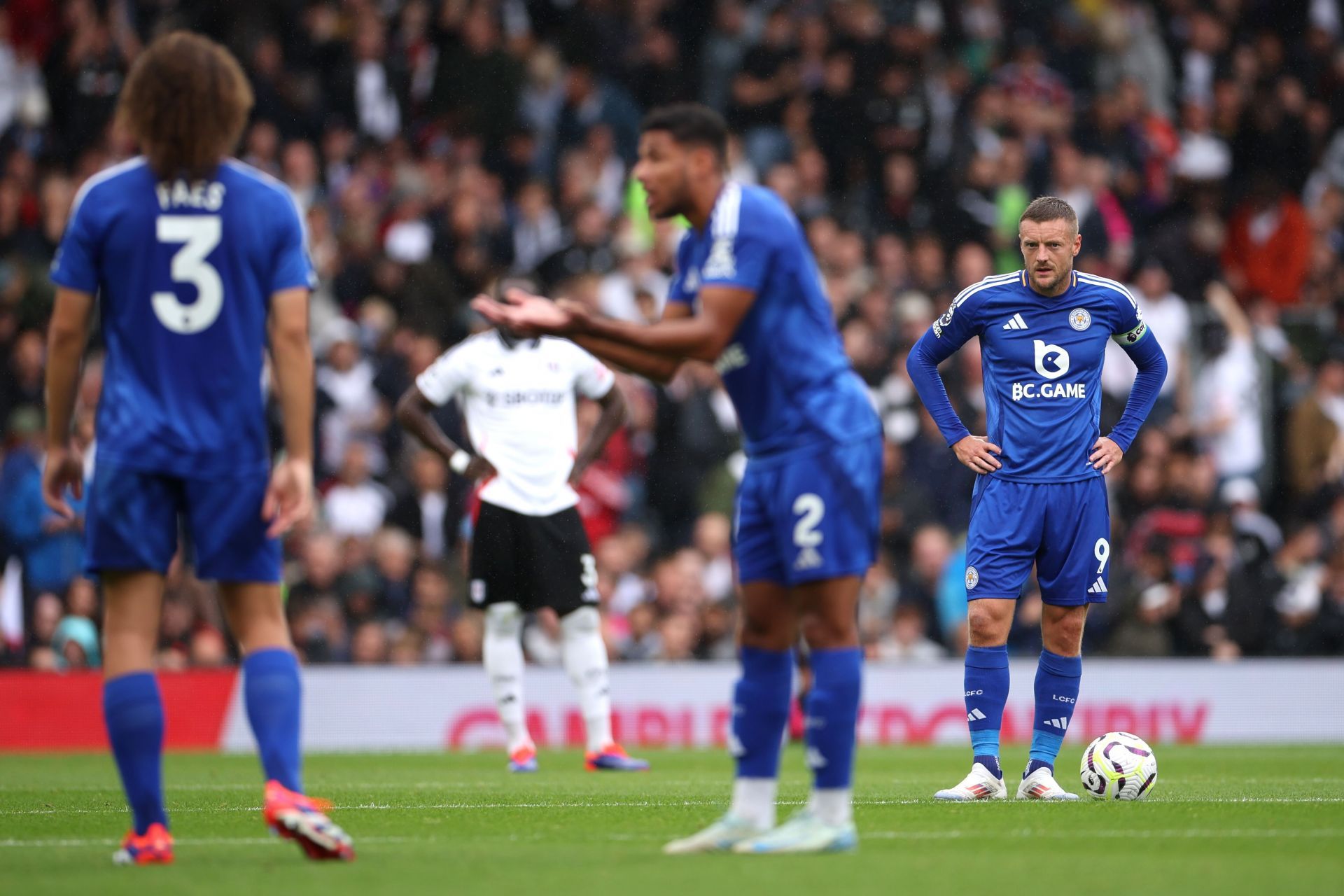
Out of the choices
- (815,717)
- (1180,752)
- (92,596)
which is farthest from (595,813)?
(92,596)

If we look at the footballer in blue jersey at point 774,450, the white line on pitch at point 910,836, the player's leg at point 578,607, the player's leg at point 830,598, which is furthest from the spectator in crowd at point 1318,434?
the player's leg at point 830,598

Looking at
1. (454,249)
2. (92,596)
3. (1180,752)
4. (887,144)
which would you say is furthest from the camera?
(887,144)

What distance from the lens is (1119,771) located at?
29.9ft

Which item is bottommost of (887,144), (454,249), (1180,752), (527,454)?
(1180,752)

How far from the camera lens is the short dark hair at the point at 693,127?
649 cm

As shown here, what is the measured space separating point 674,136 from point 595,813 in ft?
10.3

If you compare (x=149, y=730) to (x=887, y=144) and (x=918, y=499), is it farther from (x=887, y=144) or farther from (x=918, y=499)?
(x=887, y=144)

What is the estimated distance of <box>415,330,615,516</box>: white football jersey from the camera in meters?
12.2

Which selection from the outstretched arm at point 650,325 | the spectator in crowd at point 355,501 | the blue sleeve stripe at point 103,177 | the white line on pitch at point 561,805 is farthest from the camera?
the spectator in crowd at point 355,501

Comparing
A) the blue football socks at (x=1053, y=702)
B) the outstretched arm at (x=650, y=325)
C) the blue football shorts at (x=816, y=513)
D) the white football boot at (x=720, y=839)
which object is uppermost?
the outstretched arm at (x=650, y=325)

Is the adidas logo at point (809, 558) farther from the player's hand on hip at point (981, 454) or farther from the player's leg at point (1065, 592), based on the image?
the player's leg at point (1065, 592)

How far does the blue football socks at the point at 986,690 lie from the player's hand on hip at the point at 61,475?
4432 millimetres

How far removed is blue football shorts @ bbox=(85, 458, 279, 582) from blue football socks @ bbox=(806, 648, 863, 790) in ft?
6.26

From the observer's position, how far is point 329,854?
6.21 meters
